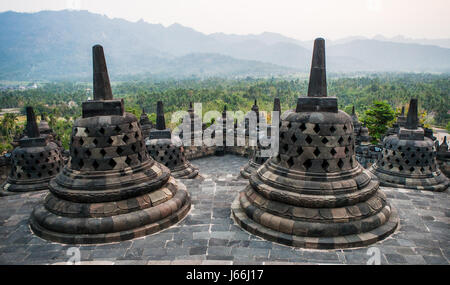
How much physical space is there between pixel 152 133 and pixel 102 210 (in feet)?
22.2

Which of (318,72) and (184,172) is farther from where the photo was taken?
(184,172)

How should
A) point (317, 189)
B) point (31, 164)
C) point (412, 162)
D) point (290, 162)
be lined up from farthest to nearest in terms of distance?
point (31, 164) → point (412, 162) → point (290, 162) → point (317, 189)

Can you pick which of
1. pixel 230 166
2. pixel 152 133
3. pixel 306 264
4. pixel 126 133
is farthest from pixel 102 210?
pixel 230 166

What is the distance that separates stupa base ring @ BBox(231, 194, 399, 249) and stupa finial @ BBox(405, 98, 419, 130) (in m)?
4.97

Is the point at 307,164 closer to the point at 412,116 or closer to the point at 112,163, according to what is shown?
the point at 112,163

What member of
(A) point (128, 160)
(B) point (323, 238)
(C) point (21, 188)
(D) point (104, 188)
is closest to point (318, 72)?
(B) point (323, 238)

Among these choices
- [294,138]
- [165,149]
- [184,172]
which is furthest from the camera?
[184,172]

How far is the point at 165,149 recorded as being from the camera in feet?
41.1

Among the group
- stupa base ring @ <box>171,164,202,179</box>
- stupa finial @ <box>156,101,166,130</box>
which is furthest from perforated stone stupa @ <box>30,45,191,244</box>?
stupa finial @ <box>156,101,166,130</box>

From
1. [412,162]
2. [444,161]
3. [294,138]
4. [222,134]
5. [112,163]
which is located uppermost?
[294,138]

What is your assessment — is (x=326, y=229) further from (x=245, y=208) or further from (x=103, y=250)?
(x=103, y=250)

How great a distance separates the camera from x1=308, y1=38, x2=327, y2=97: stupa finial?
21.0 feet

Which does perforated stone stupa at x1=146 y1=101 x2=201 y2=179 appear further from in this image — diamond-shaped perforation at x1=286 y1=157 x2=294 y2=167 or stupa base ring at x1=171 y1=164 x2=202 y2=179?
diamond-shaped perforation at x1=286 y1=157 x2=294 y2=167

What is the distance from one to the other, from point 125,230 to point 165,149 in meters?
6.56
